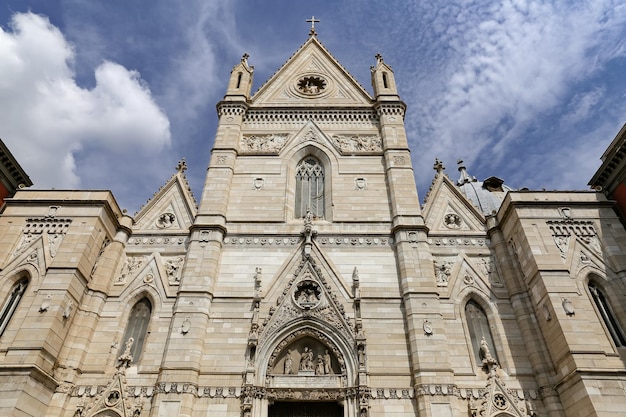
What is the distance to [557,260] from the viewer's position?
13055 millimetres

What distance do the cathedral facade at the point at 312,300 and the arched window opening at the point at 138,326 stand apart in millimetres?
45

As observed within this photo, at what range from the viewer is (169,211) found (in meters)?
16.7

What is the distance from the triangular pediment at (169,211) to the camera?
634 inches

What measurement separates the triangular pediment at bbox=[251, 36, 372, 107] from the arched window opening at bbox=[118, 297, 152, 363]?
10.7 meters

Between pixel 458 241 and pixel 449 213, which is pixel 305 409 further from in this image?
pixel 449 213

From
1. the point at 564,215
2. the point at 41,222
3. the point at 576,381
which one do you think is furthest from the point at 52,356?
the point at 564,215

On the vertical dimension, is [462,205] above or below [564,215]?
above

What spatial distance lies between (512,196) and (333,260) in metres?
6.75

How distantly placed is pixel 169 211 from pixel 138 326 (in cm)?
479

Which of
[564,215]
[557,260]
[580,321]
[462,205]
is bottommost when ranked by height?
[580,321]

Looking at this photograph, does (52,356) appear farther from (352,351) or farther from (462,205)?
(462,205)

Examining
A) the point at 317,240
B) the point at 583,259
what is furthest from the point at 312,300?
the point at 583,259

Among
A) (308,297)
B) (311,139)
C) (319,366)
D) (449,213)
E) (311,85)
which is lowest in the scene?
(319,366)

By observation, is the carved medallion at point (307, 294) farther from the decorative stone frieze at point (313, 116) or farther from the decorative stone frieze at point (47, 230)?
the decorative stone frieze at point (313, 116)
